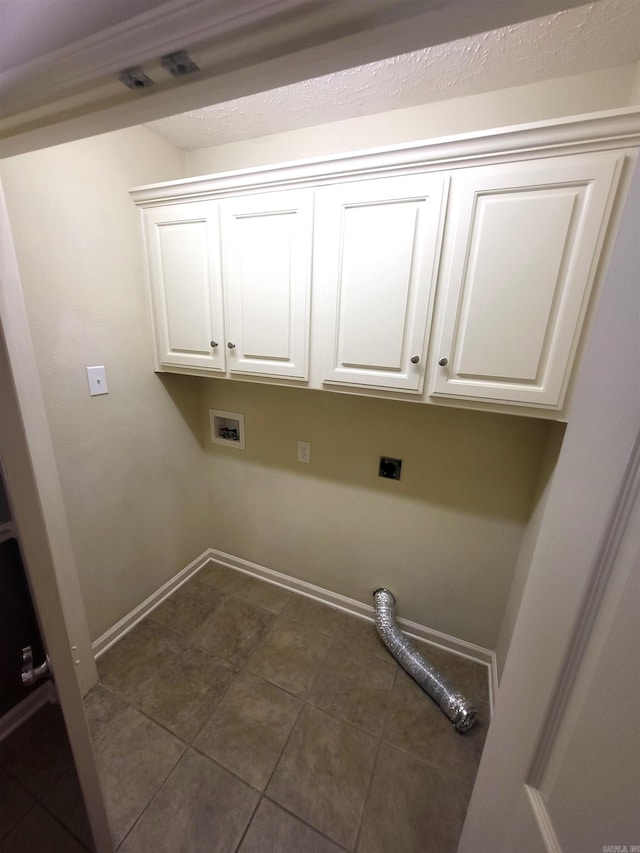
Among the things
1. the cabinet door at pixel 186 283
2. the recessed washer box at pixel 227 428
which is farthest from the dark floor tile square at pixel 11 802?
the cabinet door at pixel 186 283

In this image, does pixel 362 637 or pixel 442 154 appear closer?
pixel 442 154

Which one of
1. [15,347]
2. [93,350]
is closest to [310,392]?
[93,350]

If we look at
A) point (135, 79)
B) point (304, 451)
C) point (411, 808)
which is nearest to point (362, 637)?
point (411, 808)

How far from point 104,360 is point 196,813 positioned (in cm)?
168

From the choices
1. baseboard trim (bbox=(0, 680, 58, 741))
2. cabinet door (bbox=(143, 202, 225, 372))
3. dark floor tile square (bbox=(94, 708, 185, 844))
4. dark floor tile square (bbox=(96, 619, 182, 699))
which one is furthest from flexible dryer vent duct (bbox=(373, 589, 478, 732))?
cabinet door (bbox=(143, 202, 225, 372))

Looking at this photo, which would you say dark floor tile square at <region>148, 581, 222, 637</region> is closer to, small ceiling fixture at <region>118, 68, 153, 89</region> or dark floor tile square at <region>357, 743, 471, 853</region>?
dark floor tile square at <region>357, 743, 471, 853</region>

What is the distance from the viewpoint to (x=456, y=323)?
41.0 inches

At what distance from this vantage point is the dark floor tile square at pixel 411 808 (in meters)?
0.98

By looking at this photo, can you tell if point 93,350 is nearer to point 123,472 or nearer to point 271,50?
point 123,472

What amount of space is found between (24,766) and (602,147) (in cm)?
246

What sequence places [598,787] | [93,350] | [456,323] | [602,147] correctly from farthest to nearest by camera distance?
[93,350], [456,323], [602,147], [598,787]

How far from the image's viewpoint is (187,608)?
5.93 ft

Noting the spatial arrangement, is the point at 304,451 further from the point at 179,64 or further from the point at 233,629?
the point at 179,64

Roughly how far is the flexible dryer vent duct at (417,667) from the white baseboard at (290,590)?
0.12 m
